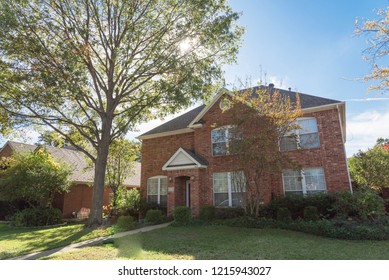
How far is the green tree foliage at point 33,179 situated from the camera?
49.9ft

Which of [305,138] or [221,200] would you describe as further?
[221,200]

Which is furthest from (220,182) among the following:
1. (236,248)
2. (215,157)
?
(236,248)

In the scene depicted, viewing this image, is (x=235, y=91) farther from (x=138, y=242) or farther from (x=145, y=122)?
(x=138, y=242)

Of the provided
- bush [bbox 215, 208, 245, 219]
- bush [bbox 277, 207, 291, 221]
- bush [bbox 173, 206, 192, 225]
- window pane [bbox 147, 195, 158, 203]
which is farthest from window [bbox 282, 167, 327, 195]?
window pane [bbox 147, 195, 158, 203]

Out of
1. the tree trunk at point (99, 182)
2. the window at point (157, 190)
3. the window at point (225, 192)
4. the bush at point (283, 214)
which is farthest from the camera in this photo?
the window at point (157, 190)

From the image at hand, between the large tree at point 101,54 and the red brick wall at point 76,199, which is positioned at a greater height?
the large tree at point 101,54

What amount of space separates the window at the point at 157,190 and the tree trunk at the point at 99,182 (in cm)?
529

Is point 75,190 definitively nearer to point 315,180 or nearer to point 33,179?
point 33,179

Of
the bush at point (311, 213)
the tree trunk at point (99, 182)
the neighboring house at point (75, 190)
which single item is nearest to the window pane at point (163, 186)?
the tree trunk at point (99, 182)

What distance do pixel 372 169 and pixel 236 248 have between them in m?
13.8

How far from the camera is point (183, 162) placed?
Result: 15.9 m

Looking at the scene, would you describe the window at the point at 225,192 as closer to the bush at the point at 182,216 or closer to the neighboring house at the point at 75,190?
the bush at the point at 182,216

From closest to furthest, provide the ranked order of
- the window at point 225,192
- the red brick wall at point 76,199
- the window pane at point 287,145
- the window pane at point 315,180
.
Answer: the window pane at point 315,180
the window pane at point 287,145
the window at point 225,192
the red brick wall at point 76,199
